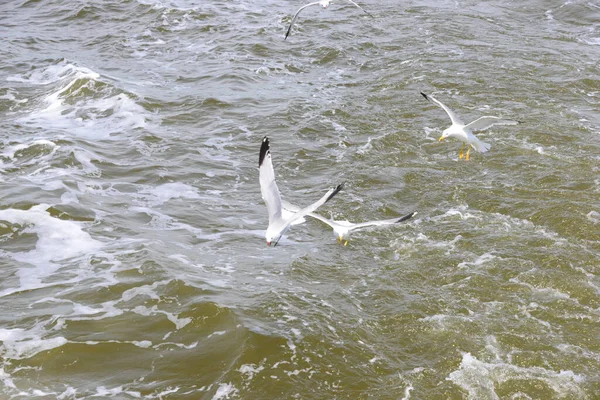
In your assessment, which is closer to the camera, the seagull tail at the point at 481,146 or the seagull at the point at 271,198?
the seagull at the point at 271,198

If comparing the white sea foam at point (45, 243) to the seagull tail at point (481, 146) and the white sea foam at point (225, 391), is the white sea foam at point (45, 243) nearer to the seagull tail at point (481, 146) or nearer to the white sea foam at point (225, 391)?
the white sea foam at point (225, 391)

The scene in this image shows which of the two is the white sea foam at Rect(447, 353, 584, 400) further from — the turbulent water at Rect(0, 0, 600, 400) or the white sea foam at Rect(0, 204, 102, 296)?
the white sea foam at Rect(0, 204, 102, 296)

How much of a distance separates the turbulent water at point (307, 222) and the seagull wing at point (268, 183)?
50.7 inches

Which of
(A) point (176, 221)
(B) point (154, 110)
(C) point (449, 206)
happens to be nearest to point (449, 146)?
(C) point (449, 206)

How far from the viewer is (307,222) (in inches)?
457

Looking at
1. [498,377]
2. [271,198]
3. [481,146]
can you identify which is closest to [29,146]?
[271,198]

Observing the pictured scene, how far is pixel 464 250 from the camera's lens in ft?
33.6

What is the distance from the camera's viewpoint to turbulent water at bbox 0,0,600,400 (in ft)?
26.1

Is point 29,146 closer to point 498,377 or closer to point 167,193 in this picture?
point 167,193

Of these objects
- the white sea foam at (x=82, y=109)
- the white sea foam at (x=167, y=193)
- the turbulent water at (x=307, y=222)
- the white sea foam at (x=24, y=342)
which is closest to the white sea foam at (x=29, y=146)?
the turbulent water at (x=307, y=222)

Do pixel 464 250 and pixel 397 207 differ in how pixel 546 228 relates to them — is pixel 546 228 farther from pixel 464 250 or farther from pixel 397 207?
pixel 397 207

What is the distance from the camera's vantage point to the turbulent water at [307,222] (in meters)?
7.95

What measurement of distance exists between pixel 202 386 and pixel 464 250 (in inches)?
171

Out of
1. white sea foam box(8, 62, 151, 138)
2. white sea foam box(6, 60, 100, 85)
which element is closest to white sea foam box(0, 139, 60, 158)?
white sea foam box(8, 62, 151, 138)
